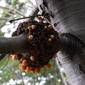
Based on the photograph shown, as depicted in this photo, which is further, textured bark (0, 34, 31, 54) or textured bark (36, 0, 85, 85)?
textured bark (36, 0, 85, 85)

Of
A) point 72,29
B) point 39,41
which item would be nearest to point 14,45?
point 39,41

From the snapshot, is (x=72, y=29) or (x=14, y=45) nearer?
(x=14, y=45)

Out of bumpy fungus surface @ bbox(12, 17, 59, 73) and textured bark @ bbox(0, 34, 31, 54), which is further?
bumpy fungus surface @ bbox(12, 17, 59, 73)

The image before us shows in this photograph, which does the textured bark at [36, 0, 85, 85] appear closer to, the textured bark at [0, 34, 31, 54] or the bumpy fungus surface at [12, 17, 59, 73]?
the bumpy fungus surface at [12, 17, 59, 73]

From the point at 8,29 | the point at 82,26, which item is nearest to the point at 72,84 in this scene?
the point at 82,26

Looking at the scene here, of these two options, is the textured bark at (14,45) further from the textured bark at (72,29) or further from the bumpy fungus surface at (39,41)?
the textured bark at (72,29)

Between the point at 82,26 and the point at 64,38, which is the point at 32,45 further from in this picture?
the point at 82,26

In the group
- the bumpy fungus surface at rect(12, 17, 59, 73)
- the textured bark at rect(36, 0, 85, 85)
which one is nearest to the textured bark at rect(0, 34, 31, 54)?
the bumpy fungus surface at rect(12, 17, 59, 73)

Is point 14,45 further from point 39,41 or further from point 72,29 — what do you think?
point 72,29
